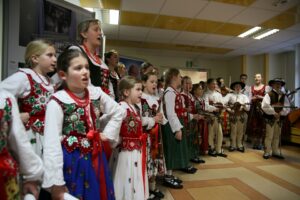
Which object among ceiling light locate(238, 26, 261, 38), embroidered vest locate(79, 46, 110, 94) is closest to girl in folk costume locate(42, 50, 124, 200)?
embroidered vest locate(79, 46, 110, 94)

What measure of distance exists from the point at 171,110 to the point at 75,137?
154cm

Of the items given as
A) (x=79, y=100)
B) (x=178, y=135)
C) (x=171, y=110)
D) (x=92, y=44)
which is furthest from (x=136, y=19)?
(x=79, y=100)

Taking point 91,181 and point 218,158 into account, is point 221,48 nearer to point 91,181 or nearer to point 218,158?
point 218,158

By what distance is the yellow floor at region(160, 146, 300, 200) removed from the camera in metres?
2.46

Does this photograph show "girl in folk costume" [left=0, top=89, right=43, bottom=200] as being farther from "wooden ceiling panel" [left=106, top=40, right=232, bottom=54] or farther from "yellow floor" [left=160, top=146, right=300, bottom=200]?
"wooden ceiling panel" [left=106, top=40, right=232, bottom=54]

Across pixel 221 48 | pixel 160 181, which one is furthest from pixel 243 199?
pixel 221 48

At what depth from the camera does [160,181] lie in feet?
9.32

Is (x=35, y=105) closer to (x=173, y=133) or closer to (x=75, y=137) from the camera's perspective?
(x=75, y=137)

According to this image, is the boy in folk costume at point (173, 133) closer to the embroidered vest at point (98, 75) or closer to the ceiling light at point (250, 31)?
the embroidered vest at point (98, 75)

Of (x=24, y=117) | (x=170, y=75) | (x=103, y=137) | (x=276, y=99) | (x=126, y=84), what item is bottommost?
(x=103, y=137)

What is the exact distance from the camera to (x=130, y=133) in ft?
5.70

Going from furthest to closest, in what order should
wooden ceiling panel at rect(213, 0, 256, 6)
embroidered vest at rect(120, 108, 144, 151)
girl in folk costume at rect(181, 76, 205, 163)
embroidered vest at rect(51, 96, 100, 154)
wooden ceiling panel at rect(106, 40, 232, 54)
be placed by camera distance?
1. wooden ceiling panel at rect(106, 40, 232, 54)
2. wooden ceiling panel at rect(213, 0, 256, 6)
3. girl in folk costume at rect(181, 76, 205, 163)
4. embroidered vest at rect(120, 108, 144, 151)
5. embroidered vest at rect(51, 96, 100, 154)

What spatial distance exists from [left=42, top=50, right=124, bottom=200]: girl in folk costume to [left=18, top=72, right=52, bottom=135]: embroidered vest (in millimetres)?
214

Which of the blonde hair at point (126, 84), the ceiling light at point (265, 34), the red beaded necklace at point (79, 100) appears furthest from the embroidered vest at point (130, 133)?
the ceiling light at point (265, 34)
